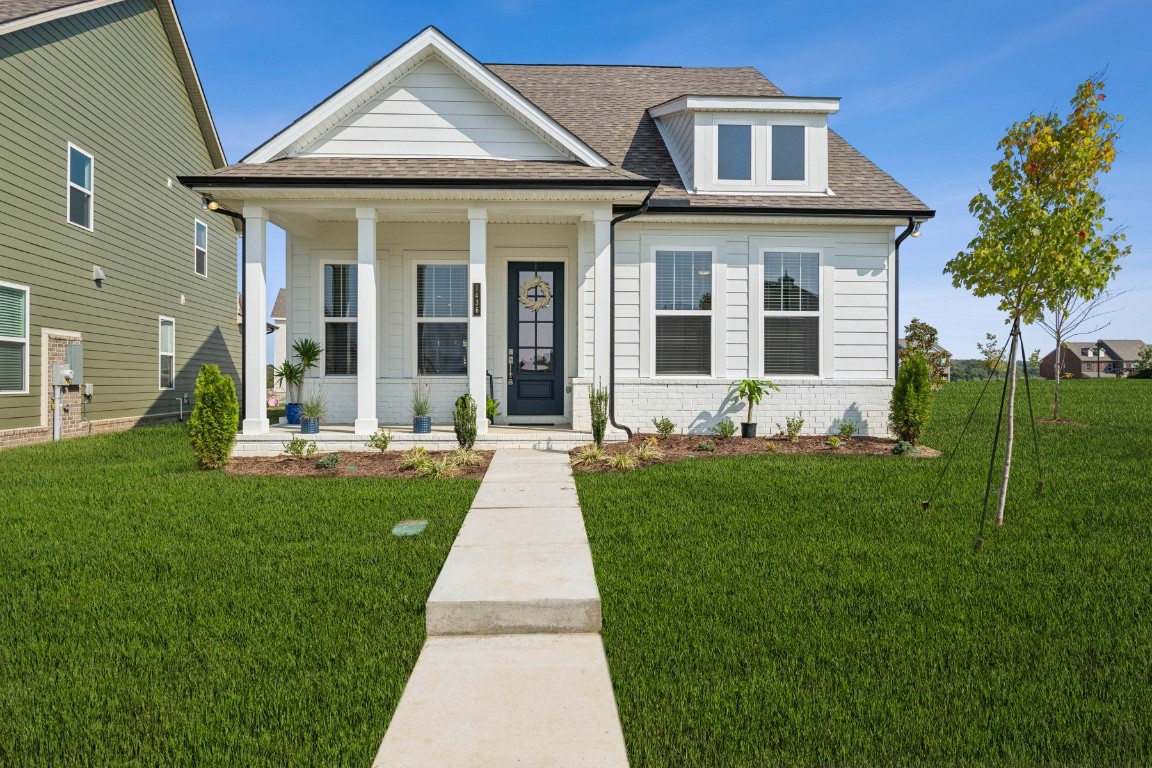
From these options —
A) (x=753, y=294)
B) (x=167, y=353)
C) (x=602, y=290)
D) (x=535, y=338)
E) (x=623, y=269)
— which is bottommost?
(x=167, y=353)

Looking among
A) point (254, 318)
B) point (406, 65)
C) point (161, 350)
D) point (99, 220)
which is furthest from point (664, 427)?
point (161, 350)

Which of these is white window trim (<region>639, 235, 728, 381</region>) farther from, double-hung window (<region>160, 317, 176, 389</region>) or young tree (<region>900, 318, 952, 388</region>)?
double-hung window (<region>160, 317, 176, 389</region>)

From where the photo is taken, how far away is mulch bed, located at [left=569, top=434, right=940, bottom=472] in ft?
31.5

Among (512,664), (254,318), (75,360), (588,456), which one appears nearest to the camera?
(512,664)

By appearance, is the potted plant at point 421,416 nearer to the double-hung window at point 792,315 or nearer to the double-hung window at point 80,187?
the double-hung window at point 792,315

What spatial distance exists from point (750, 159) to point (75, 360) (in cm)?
1229

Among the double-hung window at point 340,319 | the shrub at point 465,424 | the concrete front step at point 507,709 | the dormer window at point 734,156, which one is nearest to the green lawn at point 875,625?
the concrete front step at point 507,709

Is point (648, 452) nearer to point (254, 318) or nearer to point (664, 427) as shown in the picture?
point (664, 427)

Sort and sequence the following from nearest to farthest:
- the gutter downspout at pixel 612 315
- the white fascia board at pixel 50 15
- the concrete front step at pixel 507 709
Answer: the concrete front step at pixel 507 709
the gutter downspout at pixel 612 315
the white fascia board at pixel 50 15

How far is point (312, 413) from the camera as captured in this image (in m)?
10.6

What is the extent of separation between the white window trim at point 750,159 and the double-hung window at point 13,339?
1138cm

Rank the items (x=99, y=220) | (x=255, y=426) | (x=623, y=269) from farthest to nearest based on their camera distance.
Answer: (x=99, y=220)
(x=623, y=269)
(x=255, y=426)

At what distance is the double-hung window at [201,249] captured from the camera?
17906mm

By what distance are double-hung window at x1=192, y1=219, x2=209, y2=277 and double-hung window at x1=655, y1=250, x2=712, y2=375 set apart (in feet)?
42.5
